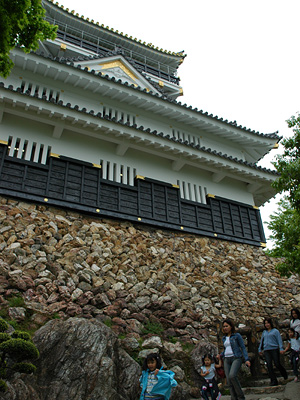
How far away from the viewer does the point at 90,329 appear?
270 inches

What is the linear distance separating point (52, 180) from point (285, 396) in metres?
7.86

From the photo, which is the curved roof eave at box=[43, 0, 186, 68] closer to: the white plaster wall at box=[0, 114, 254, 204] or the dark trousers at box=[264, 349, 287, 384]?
the white plaster wall at box=[0, 114, 254, 204]

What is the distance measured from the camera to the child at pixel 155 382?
508cm

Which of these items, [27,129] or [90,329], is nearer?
[90,329]

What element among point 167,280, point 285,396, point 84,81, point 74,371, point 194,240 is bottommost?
point 285,396

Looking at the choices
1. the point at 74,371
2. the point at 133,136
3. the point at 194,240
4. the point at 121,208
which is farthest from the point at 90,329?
the point at 133,136

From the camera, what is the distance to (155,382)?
517cm

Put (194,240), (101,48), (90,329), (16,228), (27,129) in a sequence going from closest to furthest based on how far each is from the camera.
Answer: (90,329), (16,228), (27,129), (194,240), (101,48)

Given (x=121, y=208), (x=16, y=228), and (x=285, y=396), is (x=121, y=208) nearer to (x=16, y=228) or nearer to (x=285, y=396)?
(x=16, y=228)

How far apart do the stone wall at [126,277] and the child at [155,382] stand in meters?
2.80

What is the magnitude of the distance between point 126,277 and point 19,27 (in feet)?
21.1

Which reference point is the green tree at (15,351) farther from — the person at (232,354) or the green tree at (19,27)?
the green tree at (19,27)

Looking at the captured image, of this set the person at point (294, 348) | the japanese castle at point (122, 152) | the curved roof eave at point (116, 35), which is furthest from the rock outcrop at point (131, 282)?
the curved roof eave at point (116, 35)

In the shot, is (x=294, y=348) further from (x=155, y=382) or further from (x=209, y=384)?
(x=155, y=382)
